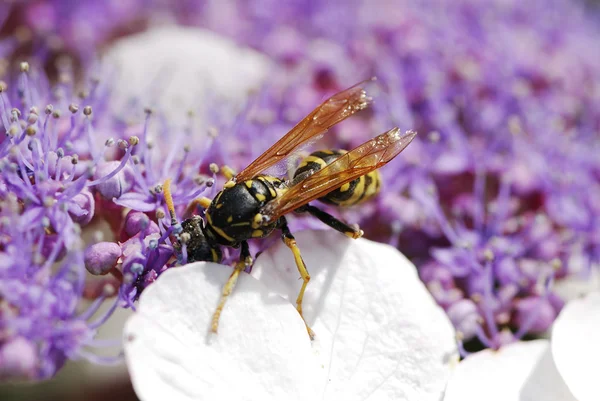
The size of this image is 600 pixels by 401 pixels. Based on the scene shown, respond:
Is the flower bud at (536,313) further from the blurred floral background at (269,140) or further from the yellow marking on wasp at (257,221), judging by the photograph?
the yellow marking on wasp at (257,221)

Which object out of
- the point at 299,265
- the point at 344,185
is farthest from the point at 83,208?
the point at 344,185

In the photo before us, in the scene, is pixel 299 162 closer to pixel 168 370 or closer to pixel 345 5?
pixel 168 370

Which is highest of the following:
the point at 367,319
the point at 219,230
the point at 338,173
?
the point at 338,173

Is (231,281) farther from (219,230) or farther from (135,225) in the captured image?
(135,225)

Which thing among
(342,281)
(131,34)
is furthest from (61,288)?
(131,34)

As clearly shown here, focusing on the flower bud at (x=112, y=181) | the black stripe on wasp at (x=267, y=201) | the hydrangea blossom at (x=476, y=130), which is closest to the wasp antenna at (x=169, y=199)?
the black stripe on wasp at (x=267, y=201)

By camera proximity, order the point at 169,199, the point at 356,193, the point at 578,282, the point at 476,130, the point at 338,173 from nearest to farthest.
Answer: the point at 338,173 < the point at 169,199 < the point at 356,193 < the point at 578,282 < the point at 476,130
